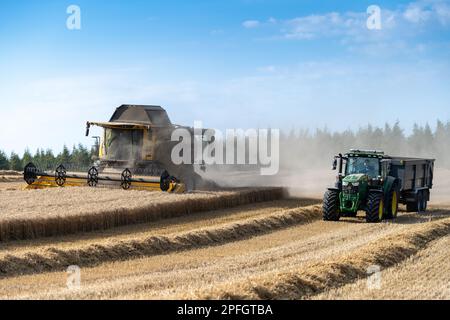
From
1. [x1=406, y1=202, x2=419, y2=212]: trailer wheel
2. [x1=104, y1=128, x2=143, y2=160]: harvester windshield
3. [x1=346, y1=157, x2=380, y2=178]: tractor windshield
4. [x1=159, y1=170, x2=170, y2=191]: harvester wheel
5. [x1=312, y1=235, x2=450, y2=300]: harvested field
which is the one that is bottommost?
[x1=406, y1=202, x2=419, y2=212]: trailer wheel

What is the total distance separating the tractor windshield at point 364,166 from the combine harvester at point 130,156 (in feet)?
21.7

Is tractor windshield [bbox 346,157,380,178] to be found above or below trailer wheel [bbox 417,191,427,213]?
above

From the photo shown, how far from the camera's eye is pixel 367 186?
2238 cm

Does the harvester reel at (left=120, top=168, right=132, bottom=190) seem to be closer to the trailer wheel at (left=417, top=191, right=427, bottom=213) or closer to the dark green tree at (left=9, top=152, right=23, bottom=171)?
the trailer wheel at (left=417, top=191, right=427, bottom=213)

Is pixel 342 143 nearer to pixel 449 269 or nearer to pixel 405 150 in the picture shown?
pixel 405 150

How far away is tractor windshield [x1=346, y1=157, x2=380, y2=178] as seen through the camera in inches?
891

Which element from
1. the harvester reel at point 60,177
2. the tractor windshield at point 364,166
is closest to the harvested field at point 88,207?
the harvester reel at point 60,177

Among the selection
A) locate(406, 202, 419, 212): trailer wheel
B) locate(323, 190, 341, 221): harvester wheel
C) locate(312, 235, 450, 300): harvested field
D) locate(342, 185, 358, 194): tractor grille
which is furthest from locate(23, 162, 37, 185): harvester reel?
locate(312, 235, 450, 300): harvested field

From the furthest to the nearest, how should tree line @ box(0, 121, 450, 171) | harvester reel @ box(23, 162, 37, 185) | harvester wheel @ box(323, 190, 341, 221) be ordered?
tree line @ box(0, 121, 450, 171)
harvester reel @ box(23, 162, 37, 185)
harvester wheel @ box(323, 190, 341, 221)

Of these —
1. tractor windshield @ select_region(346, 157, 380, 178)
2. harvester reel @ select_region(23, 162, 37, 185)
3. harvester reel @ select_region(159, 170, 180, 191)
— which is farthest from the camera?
harvester reel @ select_region(23, 162, 37, 185)

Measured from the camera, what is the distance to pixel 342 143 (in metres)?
61.2
